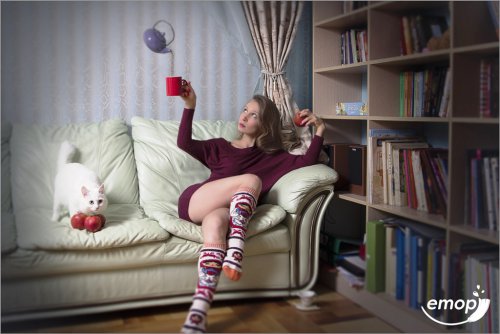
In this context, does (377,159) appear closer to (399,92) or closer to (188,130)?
(399,92)

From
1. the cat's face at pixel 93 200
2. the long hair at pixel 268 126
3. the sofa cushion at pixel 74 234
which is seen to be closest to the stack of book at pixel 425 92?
the long hair at pixel 268 126

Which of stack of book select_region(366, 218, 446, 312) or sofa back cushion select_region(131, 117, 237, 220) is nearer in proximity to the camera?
stack of book select_region(366, 218, 446, 312)

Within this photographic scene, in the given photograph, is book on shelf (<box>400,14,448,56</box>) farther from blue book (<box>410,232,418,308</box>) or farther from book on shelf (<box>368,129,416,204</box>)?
blue book (<box>410,232,418,308</box>)

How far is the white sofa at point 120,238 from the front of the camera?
1.73 metres

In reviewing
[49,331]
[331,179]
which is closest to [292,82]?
[331,179]

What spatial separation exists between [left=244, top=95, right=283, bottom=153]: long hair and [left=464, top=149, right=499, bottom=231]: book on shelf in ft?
2.70

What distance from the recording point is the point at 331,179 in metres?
2.01

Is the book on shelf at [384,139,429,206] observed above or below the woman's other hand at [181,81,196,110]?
below

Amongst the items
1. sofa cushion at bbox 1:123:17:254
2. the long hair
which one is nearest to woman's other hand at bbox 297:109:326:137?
the long hair

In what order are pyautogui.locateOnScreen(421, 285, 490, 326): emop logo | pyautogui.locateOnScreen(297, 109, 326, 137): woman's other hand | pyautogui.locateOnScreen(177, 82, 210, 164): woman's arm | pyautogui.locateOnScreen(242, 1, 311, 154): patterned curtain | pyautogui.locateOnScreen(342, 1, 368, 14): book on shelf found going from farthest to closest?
pyautogui.locateOnScreen(242, 1, 311, 154): patterned curtain
pyautogui.locateOnScreen(297, 109, 326, 137): woman's other hand
pyautogui.locateOnScreen(342, 1, 368, 14): book on shelf
pyautogui.locateOnScreen(177, 82, 210, 164): woman's arm
pyautogui.locateOnScreen(421, 285, 490, 326): emop logo

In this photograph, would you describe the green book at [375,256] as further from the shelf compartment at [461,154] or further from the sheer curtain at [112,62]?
the sheer curtain at [112,62]

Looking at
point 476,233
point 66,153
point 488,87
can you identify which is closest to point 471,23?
point 488,87

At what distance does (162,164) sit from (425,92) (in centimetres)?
109

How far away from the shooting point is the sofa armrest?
1.99 meters
